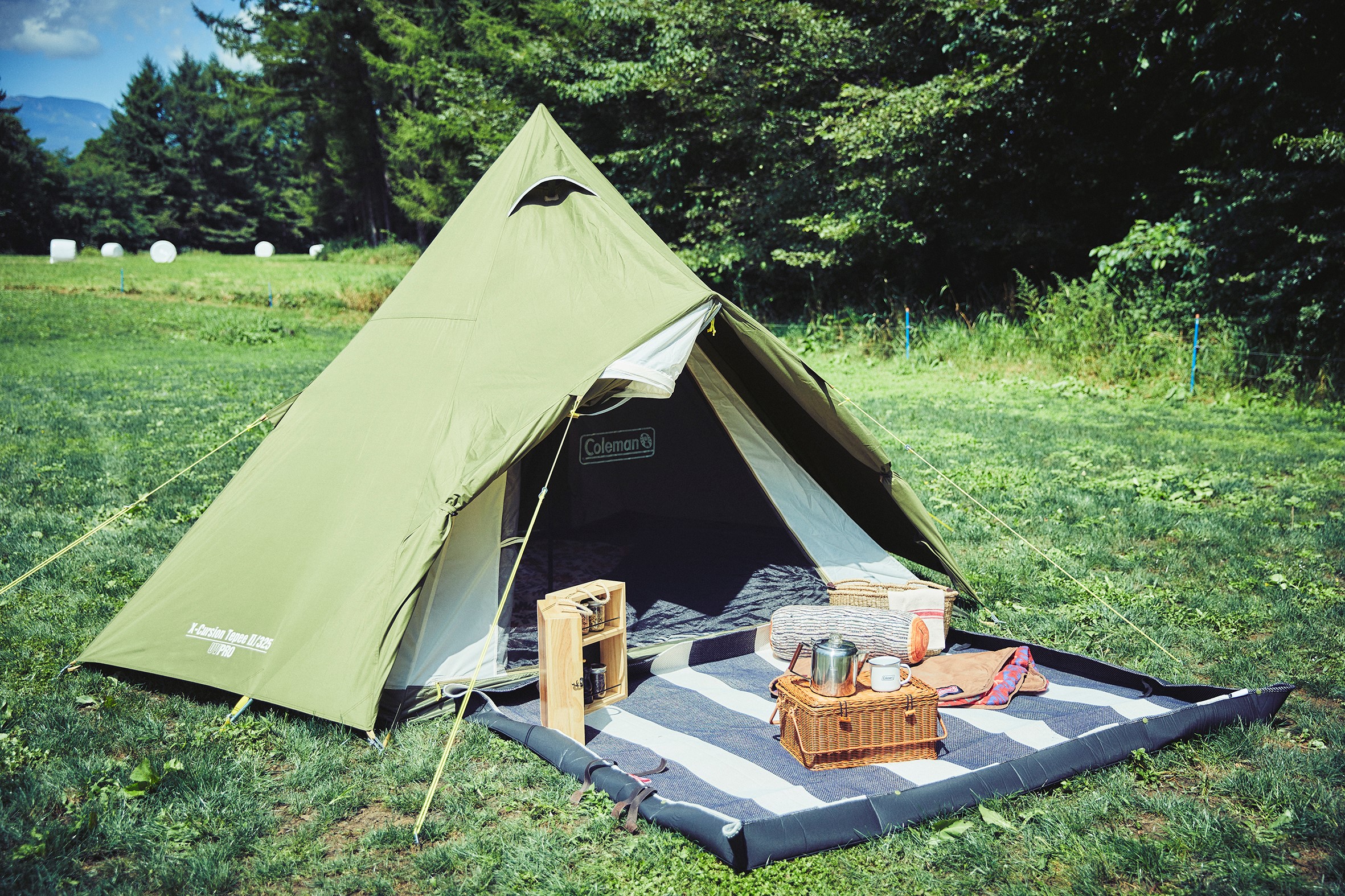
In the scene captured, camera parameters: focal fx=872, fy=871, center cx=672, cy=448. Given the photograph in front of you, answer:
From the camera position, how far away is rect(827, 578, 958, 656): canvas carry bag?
4316 millimetres

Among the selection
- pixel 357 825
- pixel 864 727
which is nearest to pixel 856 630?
pixel 864 727

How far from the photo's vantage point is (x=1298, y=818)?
2781 mm

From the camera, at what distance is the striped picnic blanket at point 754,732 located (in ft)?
10.1

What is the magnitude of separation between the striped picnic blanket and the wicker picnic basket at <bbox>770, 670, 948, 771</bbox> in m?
0.05

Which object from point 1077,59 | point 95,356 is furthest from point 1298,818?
point 95,356

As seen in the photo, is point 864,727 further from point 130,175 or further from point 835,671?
point 130,175

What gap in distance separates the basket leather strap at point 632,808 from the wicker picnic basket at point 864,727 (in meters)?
0.67

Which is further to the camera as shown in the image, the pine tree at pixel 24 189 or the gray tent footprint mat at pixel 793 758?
the pine tree at pixel 24 189

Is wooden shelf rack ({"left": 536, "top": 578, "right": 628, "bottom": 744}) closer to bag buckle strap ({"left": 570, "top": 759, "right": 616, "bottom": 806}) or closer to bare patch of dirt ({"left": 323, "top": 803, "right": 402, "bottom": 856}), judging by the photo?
bag buckle strap ({"left": 570, "top": 759, "right": 616, "bottom": 806})

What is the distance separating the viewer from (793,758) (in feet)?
10.9

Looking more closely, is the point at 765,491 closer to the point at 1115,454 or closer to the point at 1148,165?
Answer: the point at 1115,454

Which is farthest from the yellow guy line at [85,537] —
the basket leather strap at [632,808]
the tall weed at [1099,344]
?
the tall weed at [1099,344]

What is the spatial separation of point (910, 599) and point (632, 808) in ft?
6.90

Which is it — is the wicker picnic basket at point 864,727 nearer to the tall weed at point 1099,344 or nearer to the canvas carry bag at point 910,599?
the canvas carry bag at point 910,599
